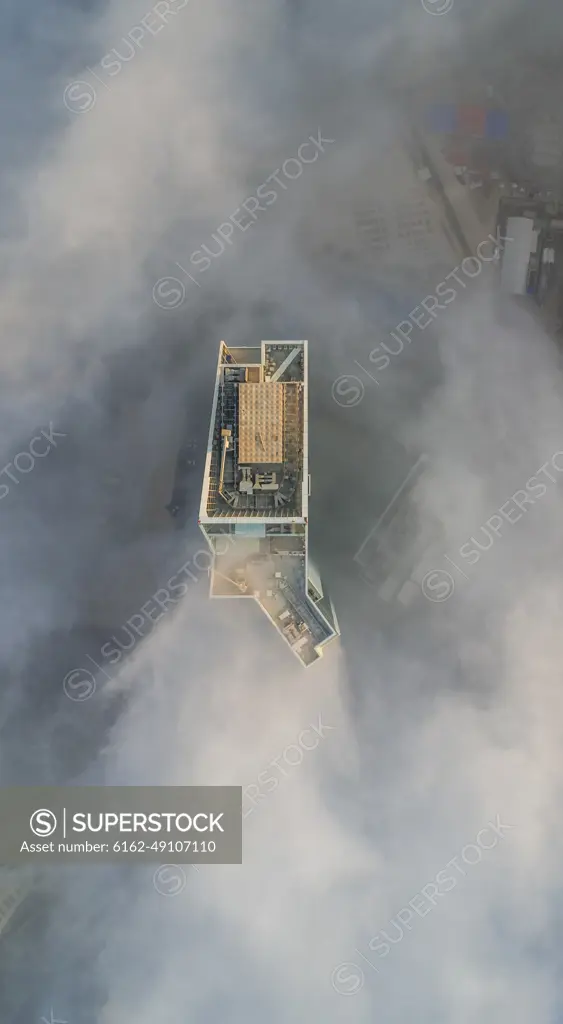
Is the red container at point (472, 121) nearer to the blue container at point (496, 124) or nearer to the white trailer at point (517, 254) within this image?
the blue container at point (496, 124)

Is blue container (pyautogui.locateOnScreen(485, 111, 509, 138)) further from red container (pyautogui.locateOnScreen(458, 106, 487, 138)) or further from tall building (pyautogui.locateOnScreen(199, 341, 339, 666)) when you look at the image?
tall building (pyautogui.locateOnScreen(199, 341, 339, 666))

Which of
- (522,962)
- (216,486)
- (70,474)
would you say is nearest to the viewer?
(216,486)

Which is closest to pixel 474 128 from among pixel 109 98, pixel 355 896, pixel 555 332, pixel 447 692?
pixel 555 332

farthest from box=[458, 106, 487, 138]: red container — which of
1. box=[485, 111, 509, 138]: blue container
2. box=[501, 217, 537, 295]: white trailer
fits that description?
box=[501, 217, 537, 295]: white trailer

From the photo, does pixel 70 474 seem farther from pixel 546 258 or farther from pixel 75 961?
pixel 546 258

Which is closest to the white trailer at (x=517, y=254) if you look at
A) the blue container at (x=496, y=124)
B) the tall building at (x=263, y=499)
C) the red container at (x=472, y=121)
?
Result: the blue container at (x=496, y=124)
